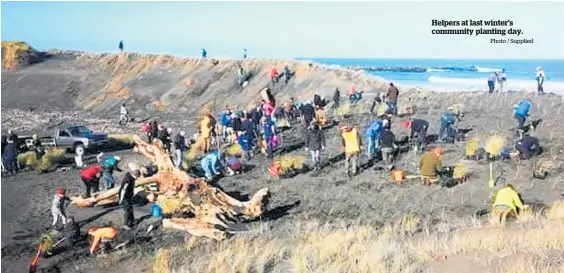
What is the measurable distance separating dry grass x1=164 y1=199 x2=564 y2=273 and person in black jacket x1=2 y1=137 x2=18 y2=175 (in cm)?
642

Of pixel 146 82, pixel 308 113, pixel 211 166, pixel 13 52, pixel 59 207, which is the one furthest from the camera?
pixel 146 82

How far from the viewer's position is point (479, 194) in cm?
1316

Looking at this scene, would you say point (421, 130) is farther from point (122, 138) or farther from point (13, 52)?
point (13, 52)

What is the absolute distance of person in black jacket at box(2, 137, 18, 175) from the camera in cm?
1507

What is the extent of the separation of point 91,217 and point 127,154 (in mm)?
3962

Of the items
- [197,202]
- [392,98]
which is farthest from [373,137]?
[197,202]

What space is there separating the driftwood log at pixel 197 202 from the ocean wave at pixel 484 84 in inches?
592

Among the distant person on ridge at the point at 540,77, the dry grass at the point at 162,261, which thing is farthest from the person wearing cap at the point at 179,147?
the distant person on ridge at the point at 540,77

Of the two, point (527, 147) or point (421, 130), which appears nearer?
point (527, 147)

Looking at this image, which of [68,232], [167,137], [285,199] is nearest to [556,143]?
[285,199]

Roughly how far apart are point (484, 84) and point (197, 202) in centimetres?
1883

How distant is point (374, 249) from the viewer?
9.76 metres

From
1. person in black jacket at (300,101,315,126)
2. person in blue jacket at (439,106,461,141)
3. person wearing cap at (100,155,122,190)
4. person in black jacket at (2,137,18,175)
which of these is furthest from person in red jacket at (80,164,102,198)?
person in blue jacket at (439,106,461,141)

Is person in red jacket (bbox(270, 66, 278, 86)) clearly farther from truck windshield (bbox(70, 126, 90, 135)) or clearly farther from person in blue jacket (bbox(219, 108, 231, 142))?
truck windshield (bbox(70, 126, 90, 135))
